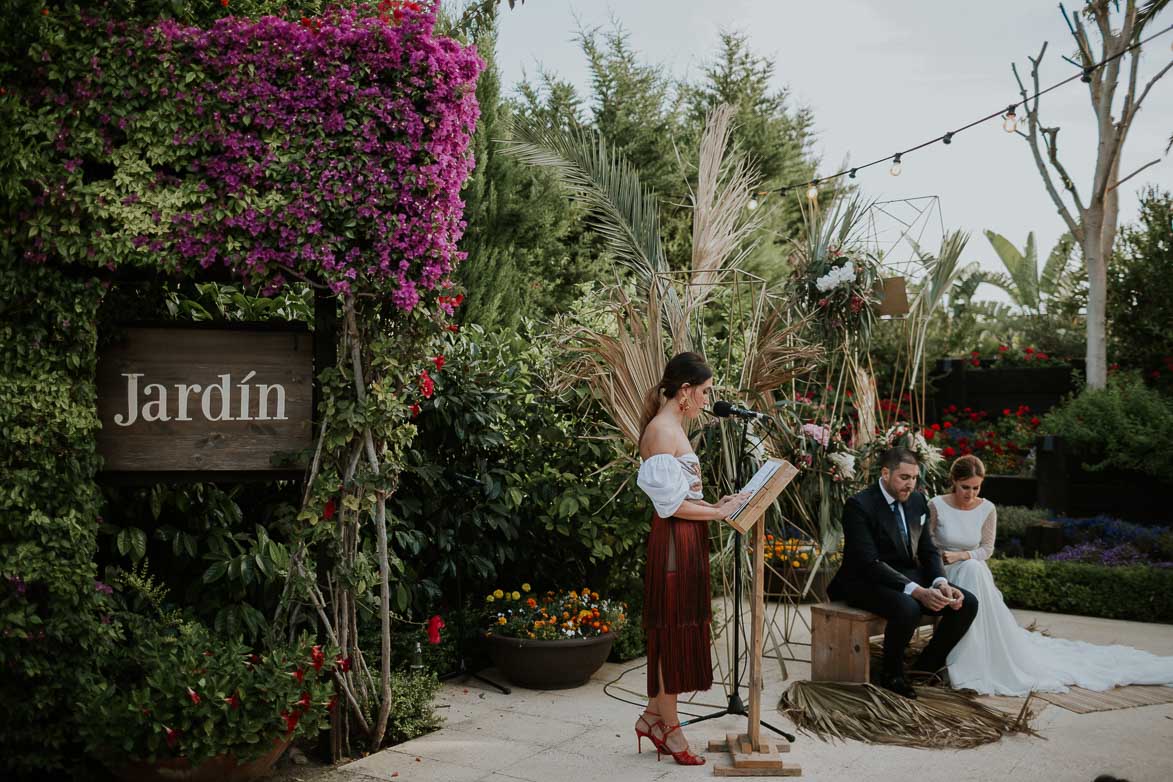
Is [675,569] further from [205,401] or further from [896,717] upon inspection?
[205,401]

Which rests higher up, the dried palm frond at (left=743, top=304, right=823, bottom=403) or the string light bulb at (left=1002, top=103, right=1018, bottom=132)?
the string light bulb at (left=1002, top=103, right=1018, bottom=132)

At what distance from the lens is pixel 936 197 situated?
19.3ft

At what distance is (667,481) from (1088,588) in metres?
4.91

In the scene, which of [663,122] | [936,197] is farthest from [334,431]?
[663,122]

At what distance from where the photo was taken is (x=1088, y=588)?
23.2 ft

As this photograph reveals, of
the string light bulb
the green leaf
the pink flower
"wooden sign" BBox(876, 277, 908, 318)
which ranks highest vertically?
the string light bulb

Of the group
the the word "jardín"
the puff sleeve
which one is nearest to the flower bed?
the puff sleeve

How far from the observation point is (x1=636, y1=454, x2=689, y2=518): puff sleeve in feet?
12.5

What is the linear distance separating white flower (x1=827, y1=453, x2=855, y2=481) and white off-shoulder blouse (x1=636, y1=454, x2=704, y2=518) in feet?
5.84

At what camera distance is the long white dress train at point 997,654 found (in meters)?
4.95

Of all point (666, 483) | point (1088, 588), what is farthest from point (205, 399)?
point (1088, 588)

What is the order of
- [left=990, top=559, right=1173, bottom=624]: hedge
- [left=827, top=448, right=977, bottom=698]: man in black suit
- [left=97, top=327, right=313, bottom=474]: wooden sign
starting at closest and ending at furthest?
[left=97, top=327, right=313, bottom=474]: wooden sign < [left=827, top=448, right=977, bottom=698]: man in black suit < [left=990, top=559, right=1173, bottom=624]: hedge

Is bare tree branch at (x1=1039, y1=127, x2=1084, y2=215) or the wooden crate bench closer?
the wooden crate bench

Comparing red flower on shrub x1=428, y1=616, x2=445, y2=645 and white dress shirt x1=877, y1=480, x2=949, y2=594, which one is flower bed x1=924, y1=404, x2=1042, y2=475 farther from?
red flower on shrub x1=428, y1=616, x2=445, y2=645
